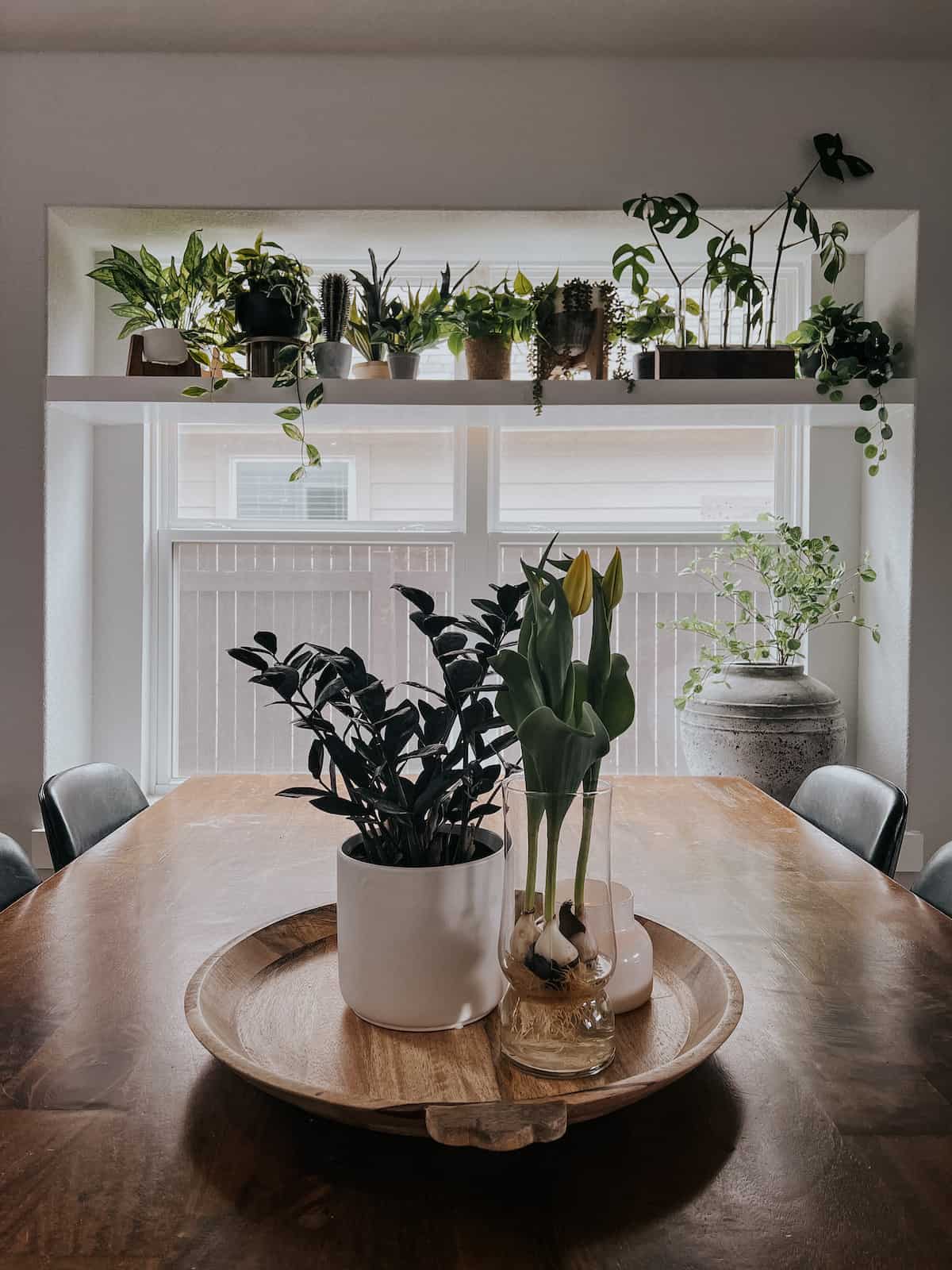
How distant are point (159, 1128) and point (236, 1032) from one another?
127 millimetres

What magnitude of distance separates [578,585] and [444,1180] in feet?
1.54

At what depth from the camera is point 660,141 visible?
105 inches

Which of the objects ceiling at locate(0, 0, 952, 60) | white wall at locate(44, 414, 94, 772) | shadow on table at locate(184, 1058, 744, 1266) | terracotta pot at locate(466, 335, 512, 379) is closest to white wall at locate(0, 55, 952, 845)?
ceiling at locate(0, 0, 952, 60)

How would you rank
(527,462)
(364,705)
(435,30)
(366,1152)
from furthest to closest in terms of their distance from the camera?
(527,462) < (435,30) < (364,705) < (366,1152)

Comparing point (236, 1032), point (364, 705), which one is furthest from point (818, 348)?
point (236, 1032)

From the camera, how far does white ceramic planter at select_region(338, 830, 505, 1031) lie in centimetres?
81

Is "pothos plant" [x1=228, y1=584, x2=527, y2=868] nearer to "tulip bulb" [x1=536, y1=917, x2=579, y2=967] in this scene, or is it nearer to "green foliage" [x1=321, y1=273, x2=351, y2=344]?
"tulip bulb" [x1=536, y1=917, x2=579, y2=967]

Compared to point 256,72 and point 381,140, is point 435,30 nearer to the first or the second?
point 381,140

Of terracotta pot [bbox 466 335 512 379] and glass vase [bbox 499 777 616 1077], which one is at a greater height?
terracotta pot [bbox 466 335 512 379]

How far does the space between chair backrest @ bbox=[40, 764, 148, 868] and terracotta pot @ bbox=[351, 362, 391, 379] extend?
1.35m

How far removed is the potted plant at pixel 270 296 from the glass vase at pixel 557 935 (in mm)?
2147

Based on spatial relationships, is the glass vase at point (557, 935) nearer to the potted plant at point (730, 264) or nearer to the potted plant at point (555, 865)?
the potted plant at point (555, 865)

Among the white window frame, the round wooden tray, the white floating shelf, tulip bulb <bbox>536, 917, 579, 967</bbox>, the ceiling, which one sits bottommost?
the round wooden tray

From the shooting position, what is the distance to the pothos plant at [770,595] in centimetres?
279
